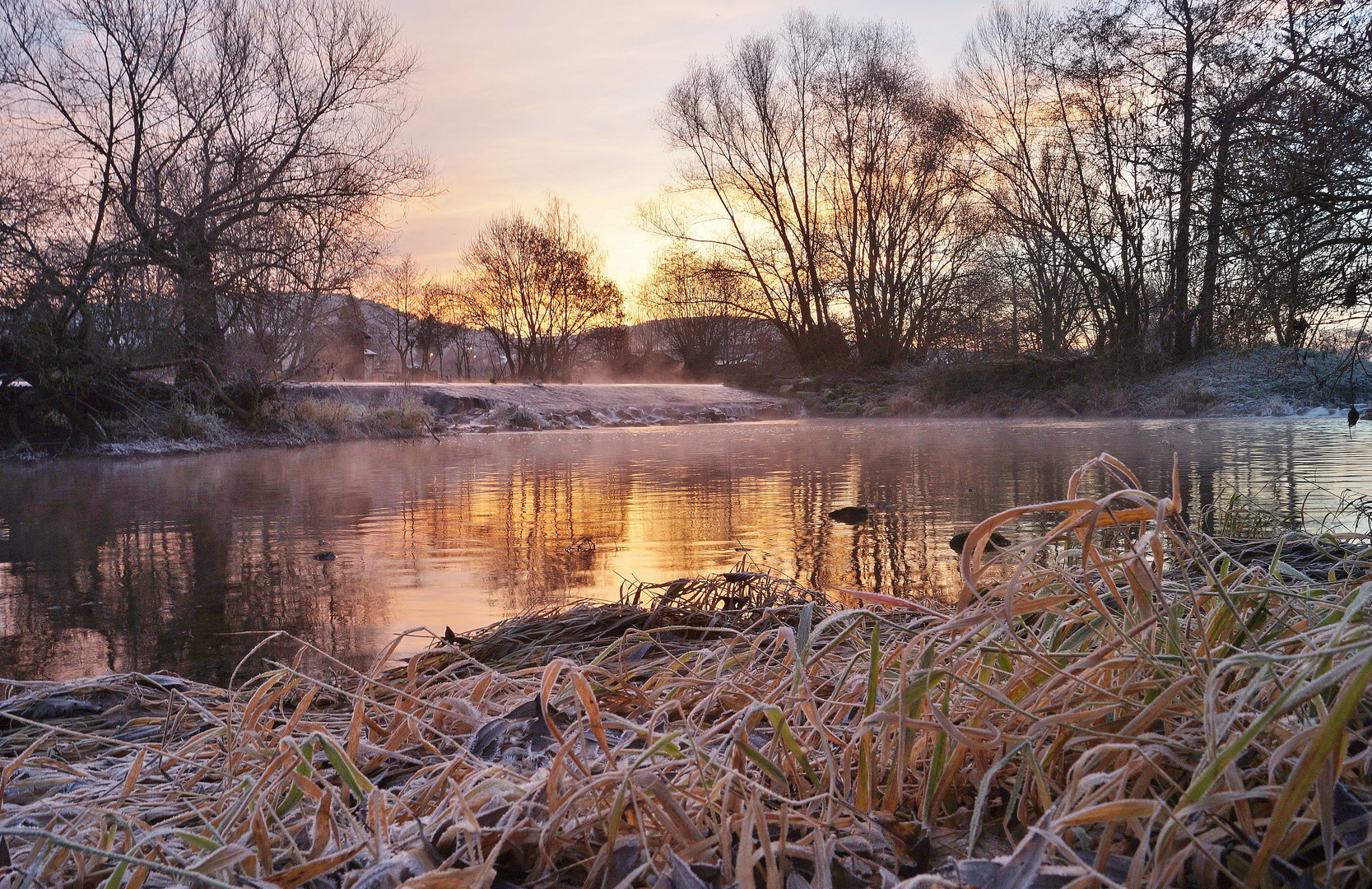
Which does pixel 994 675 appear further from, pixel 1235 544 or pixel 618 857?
pixel 1235 544

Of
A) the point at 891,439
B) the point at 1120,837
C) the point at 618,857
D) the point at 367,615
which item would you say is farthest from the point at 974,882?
the point at 891,439

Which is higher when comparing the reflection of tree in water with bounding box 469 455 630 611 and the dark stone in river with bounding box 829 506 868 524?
the dark stone in river with bounding box 829 506 868 524

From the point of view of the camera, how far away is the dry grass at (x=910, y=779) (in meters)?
0.85

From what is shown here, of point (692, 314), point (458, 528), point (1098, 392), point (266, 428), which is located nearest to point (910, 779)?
point (458, 528)

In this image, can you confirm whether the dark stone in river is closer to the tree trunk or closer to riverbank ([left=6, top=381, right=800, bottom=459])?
the tree trunk

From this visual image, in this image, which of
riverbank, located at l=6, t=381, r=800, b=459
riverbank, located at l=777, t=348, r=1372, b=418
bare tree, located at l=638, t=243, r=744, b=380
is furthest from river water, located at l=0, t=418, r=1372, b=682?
bare tree, located at l=638, t=243, r=744, b=380

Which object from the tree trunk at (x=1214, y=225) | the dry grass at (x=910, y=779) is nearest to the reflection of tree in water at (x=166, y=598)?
the dry grass at (x=910, y=779)

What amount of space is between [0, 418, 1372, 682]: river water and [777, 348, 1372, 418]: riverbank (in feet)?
19.3

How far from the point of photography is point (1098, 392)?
18.3 m

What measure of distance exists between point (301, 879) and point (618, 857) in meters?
0.37

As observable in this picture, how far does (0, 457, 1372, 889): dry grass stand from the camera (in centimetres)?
85

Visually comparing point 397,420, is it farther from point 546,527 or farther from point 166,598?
point 166,598

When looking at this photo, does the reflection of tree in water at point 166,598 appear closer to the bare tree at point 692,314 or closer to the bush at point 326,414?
the bush at point 326,414

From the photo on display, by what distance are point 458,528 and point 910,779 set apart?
176 inches
